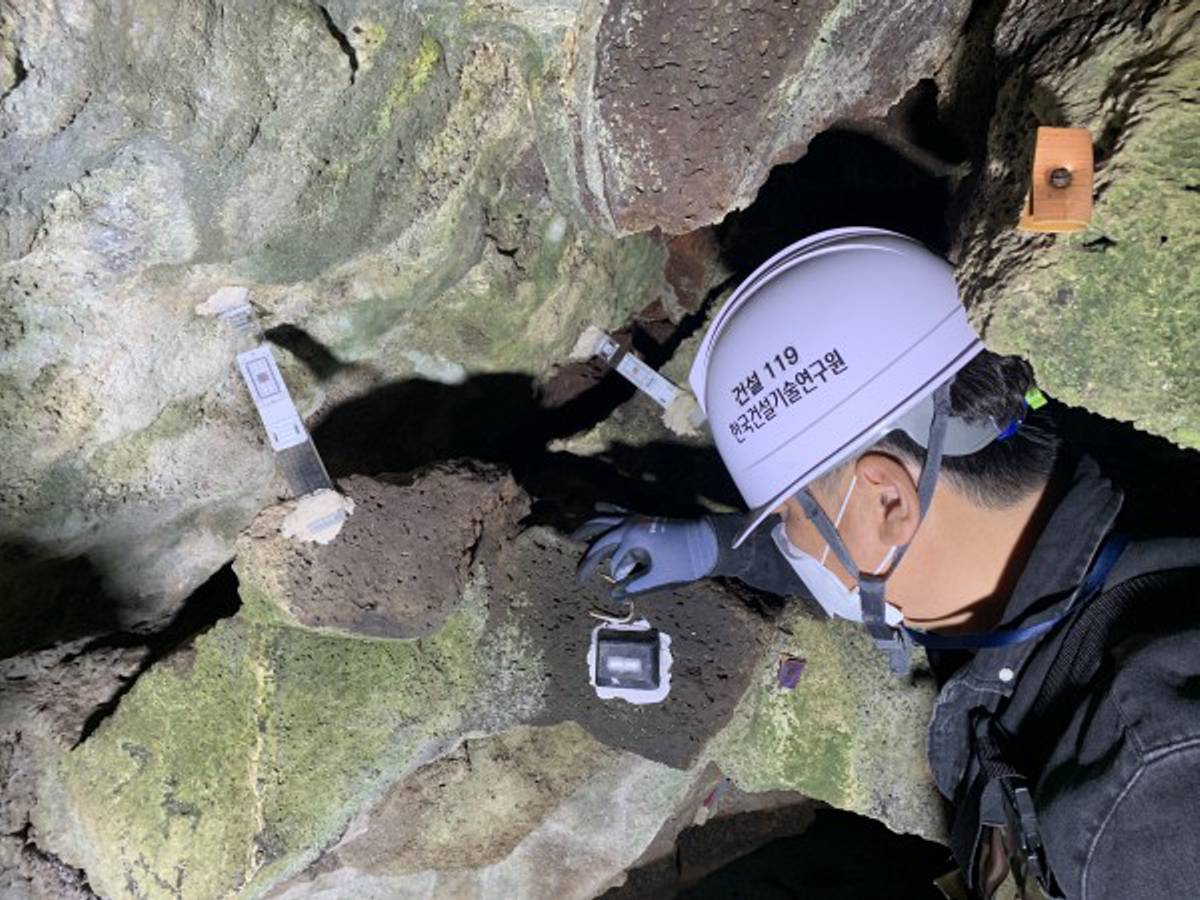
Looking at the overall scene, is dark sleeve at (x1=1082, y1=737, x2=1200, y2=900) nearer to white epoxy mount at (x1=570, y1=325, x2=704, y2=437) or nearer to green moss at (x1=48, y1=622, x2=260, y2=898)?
green moss at (x1=48, y1=622, x2=260, y2=898)

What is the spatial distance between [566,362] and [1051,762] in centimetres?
183

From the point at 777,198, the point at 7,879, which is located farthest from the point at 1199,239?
the point at 7,879

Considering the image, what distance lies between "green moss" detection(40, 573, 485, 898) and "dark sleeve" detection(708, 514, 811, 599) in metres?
0.80

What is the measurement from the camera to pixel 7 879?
5.92 feet

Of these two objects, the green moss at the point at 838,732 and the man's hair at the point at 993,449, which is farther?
the green moss at the point at 838,732

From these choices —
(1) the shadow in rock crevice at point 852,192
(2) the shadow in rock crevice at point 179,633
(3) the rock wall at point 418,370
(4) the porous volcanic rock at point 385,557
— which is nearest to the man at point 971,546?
(3) the rock wall at point 418,370

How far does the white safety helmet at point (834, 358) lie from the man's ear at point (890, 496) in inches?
1.5

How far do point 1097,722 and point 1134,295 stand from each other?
552 millimetres

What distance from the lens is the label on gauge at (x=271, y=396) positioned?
1.91 metres

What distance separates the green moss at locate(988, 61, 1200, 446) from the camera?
46.0 inches

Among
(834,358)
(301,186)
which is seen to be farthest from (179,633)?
(834,358)

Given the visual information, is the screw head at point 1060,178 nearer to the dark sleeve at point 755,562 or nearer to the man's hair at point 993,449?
the man's hair at point 993,449

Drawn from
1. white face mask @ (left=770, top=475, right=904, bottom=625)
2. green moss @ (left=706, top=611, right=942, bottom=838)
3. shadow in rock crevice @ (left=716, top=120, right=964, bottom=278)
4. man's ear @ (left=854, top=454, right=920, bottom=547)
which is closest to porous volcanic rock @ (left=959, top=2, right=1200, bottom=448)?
man's ear @ (left=854, top=454, right=920, bottom=547)

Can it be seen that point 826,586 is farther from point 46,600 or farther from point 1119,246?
point 46,600
